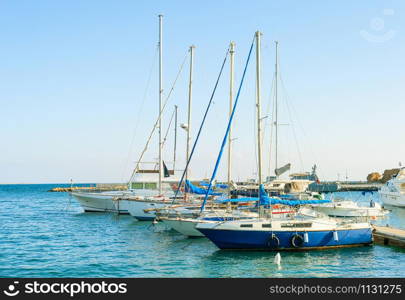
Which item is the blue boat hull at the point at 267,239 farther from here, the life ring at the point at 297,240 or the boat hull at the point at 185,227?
the boat hull at the point at 185,227

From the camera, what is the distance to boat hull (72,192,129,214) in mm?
48375

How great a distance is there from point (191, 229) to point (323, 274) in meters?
11.2

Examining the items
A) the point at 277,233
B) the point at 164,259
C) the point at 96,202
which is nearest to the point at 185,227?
the point at 164,259

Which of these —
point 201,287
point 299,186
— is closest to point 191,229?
point 201,287

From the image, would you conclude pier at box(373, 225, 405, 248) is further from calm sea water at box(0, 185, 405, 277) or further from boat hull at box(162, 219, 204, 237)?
boat hull at box(162, 219, 204, 237)

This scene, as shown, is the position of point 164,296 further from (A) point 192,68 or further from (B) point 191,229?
(A) point 192,68

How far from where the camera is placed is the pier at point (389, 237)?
24609 millimetres

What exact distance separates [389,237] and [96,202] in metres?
34.1

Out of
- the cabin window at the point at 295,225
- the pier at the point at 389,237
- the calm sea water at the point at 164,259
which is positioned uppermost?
the cabin window at the point at 295,225

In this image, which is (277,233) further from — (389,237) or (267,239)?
(389,237)

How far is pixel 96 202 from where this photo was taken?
164ft

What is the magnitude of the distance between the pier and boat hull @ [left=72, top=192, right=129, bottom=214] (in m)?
29.4

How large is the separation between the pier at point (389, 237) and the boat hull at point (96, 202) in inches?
1158

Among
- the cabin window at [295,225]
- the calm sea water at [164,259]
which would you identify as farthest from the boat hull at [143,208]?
the cabin window at [295,225]
